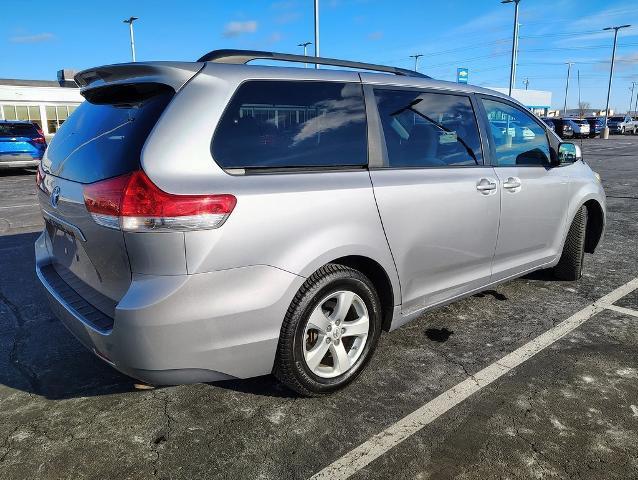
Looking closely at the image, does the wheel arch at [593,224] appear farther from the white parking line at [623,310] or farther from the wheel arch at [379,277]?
the wheel arch at [379,277]

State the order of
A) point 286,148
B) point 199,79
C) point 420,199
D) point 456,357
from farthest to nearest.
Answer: point 456,357 < point 420,199 < point 286,148 < point 199,79

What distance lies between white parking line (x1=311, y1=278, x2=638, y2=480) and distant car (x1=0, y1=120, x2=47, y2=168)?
14.8 metres

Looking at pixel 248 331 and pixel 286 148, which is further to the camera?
pixel 286 148

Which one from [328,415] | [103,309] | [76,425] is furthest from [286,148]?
[76,425]

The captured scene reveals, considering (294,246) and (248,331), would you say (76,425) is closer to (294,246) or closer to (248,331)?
(248,331)

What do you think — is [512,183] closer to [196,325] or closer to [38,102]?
[196,325]

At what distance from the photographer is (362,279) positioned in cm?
282

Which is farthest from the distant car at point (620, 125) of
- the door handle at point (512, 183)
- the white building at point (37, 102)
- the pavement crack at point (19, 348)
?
the pavement crack at point (19, 348)

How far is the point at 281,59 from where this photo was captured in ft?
9.51

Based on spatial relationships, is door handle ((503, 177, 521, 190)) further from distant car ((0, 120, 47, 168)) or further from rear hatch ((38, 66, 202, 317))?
distant car ((0, 120, 47, 168))

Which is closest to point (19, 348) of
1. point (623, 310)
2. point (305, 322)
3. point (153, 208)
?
point (153, 208)

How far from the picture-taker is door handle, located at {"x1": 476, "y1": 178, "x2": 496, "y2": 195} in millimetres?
3484

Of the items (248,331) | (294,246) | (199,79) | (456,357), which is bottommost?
(456,357)

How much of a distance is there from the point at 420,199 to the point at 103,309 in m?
1.88
